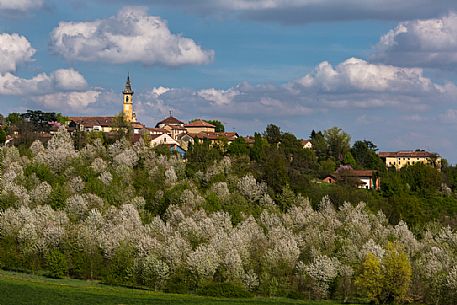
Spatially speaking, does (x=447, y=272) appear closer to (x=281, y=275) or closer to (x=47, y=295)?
(x=281, y=275)

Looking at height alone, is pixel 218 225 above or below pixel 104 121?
below

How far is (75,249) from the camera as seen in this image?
79.5 m

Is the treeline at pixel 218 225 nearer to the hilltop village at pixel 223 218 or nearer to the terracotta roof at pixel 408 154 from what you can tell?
the hilltop village at pixel 223 218

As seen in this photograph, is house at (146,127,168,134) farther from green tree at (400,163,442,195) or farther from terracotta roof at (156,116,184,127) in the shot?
green tree at (400,163,442,195)

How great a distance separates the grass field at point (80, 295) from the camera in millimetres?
57900

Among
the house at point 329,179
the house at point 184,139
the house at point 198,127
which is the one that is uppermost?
the house at point 198,127

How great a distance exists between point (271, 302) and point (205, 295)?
713 centimetres

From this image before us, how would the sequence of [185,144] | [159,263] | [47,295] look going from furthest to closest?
[185,144] < [159,263] < [47,295]

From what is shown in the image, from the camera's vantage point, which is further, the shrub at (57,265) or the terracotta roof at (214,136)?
the terracotta roof at (214,136)

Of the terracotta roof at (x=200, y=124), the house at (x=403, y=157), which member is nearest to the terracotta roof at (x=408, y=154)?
the house at (x=403, y=157)

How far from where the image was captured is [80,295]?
6128 centimetres

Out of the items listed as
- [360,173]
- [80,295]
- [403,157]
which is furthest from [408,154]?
[80,295]

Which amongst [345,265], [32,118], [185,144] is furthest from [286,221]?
[32,118]

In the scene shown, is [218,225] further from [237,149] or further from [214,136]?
[214,136]
